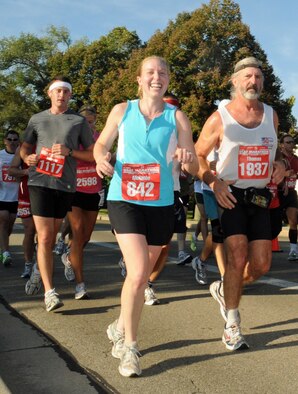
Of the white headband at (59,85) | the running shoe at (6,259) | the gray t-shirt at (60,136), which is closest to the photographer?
the gray t-shirt at (60,136)

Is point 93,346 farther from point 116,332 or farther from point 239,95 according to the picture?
point 239,95

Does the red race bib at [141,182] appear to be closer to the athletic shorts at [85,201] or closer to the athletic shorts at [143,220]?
the athletic shorts at [143,220]

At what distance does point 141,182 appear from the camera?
4.04 meters

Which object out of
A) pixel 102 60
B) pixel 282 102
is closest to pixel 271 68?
pixel 282 102

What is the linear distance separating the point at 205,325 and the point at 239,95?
1.84 meters

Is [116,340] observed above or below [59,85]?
below

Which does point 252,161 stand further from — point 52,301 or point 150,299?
point 52,301

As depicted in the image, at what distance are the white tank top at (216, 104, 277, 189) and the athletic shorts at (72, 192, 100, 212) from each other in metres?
1.96

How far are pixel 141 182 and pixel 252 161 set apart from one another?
104cm

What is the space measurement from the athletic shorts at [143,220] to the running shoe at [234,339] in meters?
0.84

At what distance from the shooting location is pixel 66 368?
4.03 meters

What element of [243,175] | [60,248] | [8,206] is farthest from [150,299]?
[60,248]

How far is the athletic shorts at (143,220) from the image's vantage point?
402 cm

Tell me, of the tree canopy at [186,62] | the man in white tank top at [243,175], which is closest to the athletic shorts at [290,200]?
the man in white tank top at [243,175]
